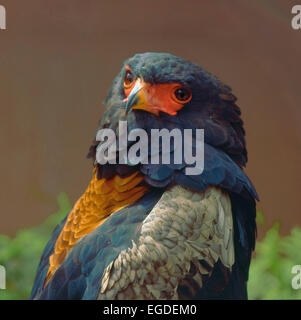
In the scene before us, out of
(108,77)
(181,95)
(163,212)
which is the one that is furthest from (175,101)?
(108,77)

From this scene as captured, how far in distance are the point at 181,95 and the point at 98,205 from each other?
281 millimetres

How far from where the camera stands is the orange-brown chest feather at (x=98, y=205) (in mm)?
1059

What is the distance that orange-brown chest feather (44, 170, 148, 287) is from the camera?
1059mm

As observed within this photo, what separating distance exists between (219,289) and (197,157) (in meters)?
0.26

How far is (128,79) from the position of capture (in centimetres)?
108

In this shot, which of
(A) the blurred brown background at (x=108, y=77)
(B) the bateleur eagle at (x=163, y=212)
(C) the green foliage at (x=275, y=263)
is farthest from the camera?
(C) the green foliage at (x=275, y=263)

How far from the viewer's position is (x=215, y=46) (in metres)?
1.62

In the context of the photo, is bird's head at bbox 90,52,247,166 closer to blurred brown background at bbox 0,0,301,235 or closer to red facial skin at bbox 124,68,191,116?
red facial skin at bbox 124,68,191,116

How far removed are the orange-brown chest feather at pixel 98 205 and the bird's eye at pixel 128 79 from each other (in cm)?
18

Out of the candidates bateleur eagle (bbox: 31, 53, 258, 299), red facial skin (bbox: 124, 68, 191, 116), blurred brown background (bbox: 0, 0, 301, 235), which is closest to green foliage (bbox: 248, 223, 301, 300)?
blurred brown background (bbox: 0, 0, 301, 235)

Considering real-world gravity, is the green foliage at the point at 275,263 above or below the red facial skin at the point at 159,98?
below

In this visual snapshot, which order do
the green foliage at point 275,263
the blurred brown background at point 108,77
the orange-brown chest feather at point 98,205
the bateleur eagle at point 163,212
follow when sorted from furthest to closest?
the green foliage at point 275,263, the blurred brown background at point 108,77, the orange-brown chest feather at point 98,205, the bateleur eagle at point 163,212

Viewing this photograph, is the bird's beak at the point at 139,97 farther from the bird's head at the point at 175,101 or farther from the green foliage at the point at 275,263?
the green foliage at the point at 275,263

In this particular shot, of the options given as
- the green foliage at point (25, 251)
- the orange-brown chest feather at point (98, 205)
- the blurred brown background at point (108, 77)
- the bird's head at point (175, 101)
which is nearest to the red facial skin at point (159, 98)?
the bird's head at point (175, 101)
